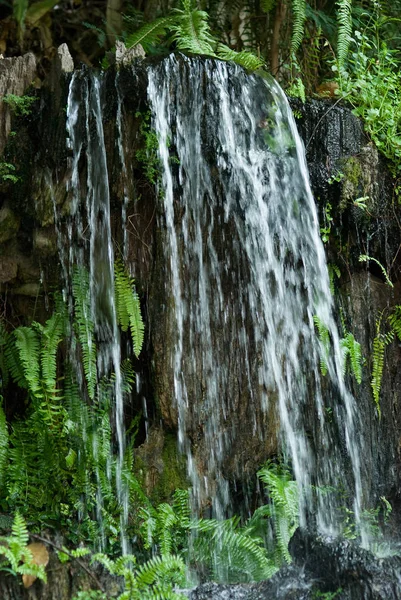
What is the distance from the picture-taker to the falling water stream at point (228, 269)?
4.84 metres

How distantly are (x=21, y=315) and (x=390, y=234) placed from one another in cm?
282

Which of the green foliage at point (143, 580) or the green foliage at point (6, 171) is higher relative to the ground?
the green foliage at point (6, 171)

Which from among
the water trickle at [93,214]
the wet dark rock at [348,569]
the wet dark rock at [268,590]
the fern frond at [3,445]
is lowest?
the wet dark rock at [268,590]

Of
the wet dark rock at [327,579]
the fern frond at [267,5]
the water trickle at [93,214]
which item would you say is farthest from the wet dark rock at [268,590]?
the fern frond at [267,5]

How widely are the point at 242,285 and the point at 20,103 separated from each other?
78.7 inches

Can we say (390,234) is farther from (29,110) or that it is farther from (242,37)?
(242,37)

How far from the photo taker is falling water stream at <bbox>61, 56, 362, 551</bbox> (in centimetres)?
484

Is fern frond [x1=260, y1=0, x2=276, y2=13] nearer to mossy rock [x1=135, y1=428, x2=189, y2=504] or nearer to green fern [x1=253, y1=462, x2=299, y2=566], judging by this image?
mossy rock [x1=135, y1=428, x2=189, y2=504]

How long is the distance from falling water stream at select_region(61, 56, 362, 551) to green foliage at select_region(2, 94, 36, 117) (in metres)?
0.36

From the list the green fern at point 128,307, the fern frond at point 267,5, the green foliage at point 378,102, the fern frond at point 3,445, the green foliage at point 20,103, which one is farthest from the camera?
the fern frond at point 267,5

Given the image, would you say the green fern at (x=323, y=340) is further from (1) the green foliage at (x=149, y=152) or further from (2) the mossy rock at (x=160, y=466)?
(1) the green foliage at (x=149, y=152)

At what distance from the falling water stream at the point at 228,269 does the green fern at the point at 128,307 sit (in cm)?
6

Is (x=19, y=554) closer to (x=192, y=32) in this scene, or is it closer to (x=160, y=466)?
(x=160, y=466)

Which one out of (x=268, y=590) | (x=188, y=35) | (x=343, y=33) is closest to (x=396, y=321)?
(x=343, y=33)
